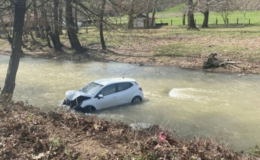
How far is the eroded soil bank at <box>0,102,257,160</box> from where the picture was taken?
665 centimetres

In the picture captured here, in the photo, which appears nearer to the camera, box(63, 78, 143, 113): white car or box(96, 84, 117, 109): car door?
box(63, 78, 143, 113): white car

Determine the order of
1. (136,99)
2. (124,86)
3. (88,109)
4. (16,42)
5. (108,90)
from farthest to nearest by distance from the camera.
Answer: (136,99)
(124,86)
(108,90)
(88,109)
(16,42)

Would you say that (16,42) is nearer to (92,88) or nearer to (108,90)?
(92,88)

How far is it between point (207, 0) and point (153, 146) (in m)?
48.2

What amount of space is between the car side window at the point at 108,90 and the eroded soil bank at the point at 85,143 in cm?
767

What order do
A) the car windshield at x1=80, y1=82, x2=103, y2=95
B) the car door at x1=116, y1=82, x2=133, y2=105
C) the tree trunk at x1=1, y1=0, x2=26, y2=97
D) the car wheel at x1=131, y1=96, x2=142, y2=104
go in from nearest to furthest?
1. the tree trunk at x1=1, y1=0, x2=26, y2=97
2. the car windshield at x1=80, y1=82, x2=103, y2=95
3. the car door at x1=116, y1=82, x2=133, y2=105
4. the car wheel at x1=131, y1=96, x2=142, y2=104

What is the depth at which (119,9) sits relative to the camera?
43.4 feet

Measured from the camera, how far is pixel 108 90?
17.0m

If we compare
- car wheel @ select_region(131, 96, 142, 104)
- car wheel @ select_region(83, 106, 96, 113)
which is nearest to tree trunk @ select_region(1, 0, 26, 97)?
car wheel @ select_region(83, 106, 96, 113)

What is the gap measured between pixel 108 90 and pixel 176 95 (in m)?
4.65

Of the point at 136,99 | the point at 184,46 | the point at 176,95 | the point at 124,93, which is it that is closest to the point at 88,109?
the point at 124,93

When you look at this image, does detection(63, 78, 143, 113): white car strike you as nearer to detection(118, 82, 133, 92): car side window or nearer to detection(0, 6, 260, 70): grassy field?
detection(118, 82, 133, 92): car side window

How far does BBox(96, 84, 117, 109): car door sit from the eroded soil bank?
7.44 meters

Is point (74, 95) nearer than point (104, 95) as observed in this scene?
Yes
